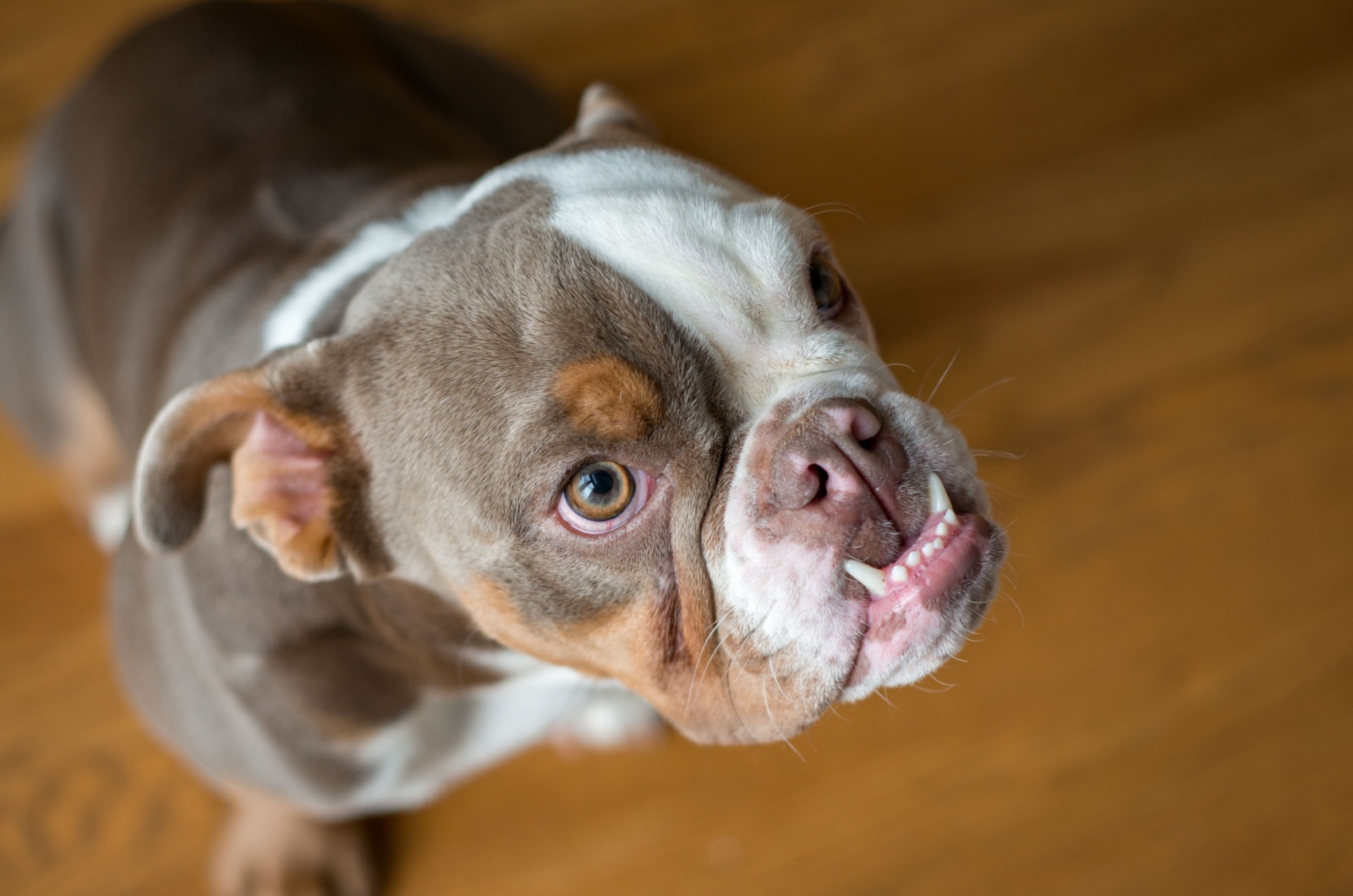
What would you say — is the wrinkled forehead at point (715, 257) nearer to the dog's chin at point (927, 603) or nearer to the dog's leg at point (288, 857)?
the dog's chin at point (927, 603)

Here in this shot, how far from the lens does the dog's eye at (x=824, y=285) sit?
1.75 m

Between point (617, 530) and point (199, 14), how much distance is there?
1806 mm

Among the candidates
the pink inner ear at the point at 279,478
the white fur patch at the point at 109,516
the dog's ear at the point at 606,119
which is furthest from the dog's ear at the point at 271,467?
the white fur patch at the point at 109,516

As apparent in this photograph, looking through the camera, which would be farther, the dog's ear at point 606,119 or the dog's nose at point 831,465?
the dog's ear at point 606,119

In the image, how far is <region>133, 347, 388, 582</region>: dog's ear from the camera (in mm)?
1616

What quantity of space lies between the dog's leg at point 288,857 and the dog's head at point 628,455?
114 centimetres

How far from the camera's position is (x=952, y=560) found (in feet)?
5.04

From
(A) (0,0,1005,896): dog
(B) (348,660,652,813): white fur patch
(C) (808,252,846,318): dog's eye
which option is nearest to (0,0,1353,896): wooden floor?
(B) (348,660,652,813): white fur patch

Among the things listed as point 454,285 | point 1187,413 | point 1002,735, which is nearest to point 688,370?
point 454,285

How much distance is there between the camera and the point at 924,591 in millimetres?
1531

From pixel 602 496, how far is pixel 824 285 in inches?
20.3

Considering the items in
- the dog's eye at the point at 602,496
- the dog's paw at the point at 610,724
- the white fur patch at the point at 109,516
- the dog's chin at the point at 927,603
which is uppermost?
the dog's eye at the point at 602,496

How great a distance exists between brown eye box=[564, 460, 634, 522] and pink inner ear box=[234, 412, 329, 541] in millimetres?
417

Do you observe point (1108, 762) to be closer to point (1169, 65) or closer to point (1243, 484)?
point (1243, 484)
